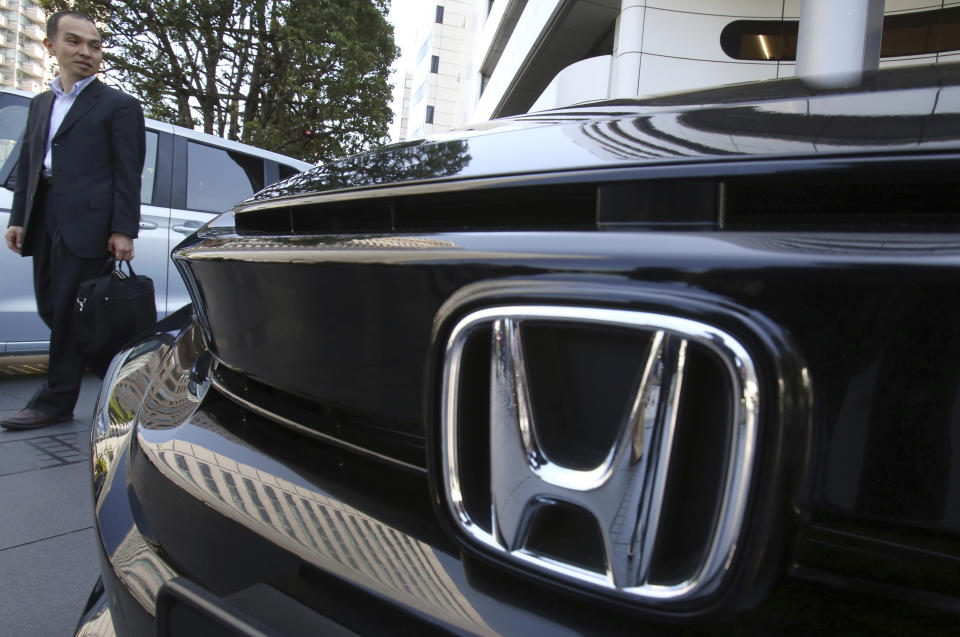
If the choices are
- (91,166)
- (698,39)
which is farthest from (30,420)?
(698,39)

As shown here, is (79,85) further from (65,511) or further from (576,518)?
(576,518)

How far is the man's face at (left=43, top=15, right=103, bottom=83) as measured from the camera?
2.63 meters

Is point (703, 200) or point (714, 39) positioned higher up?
point (714, 39)

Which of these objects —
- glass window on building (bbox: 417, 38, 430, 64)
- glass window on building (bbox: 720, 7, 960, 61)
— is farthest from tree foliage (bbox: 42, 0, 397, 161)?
glass window on building (bbox: 417, 38, 430, 64)

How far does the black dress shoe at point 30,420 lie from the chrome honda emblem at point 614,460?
112 inches

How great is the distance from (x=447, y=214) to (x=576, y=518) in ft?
1.08

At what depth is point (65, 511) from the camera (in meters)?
1.96

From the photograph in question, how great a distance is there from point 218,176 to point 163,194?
0.39m

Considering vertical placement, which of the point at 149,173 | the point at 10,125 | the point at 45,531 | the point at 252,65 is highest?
the point at 252,65

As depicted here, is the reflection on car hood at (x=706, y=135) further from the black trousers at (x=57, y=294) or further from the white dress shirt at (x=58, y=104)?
the white dress shirt at (x=58, y=104)

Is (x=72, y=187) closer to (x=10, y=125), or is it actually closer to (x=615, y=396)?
(x=10, y=125)

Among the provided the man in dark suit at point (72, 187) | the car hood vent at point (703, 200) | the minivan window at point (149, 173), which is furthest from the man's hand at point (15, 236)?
the car hood vent at point (703, 200)

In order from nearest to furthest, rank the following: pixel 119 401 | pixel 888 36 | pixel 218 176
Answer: pixel 119 401
pixel 218 176
pixel 888 36

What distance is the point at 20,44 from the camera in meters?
71.2
